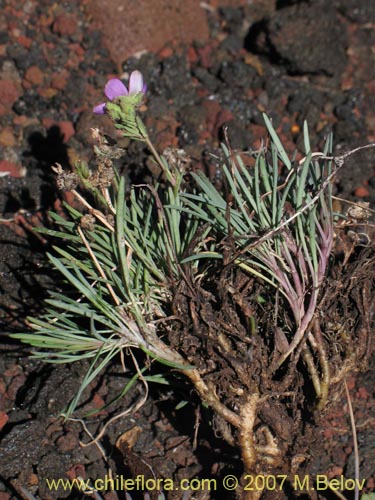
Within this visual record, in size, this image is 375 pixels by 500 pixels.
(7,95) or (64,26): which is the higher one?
(64,26)

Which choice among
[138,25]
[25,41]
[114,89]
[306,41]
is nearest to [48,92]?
[25,41]

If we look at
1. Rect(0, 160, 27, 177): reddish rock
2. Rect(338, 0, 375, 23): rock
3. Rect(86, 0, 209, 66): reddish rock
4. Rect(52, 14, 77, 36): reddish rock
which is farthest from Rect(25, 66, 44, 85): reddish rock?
Rect(338, 0, 375, 23): rock

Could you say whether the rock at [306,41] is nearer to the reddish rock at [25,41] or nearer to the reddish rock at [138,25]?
the reddish rock at [138,25]

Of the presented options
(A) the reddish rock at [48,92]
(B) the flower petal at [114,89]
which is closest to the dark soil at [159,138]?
(A) the reddish rock at [48,92]

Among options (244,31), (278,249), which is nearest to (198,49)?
(244,31)

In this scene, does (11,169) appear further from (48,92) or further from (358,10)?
A: (358,10)

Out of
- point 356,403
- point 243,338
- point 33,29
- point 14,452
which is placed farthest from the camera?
point 33,29

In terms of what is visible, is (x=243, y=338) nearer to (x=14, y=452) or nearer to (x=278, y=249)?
(x=278, y=249)
